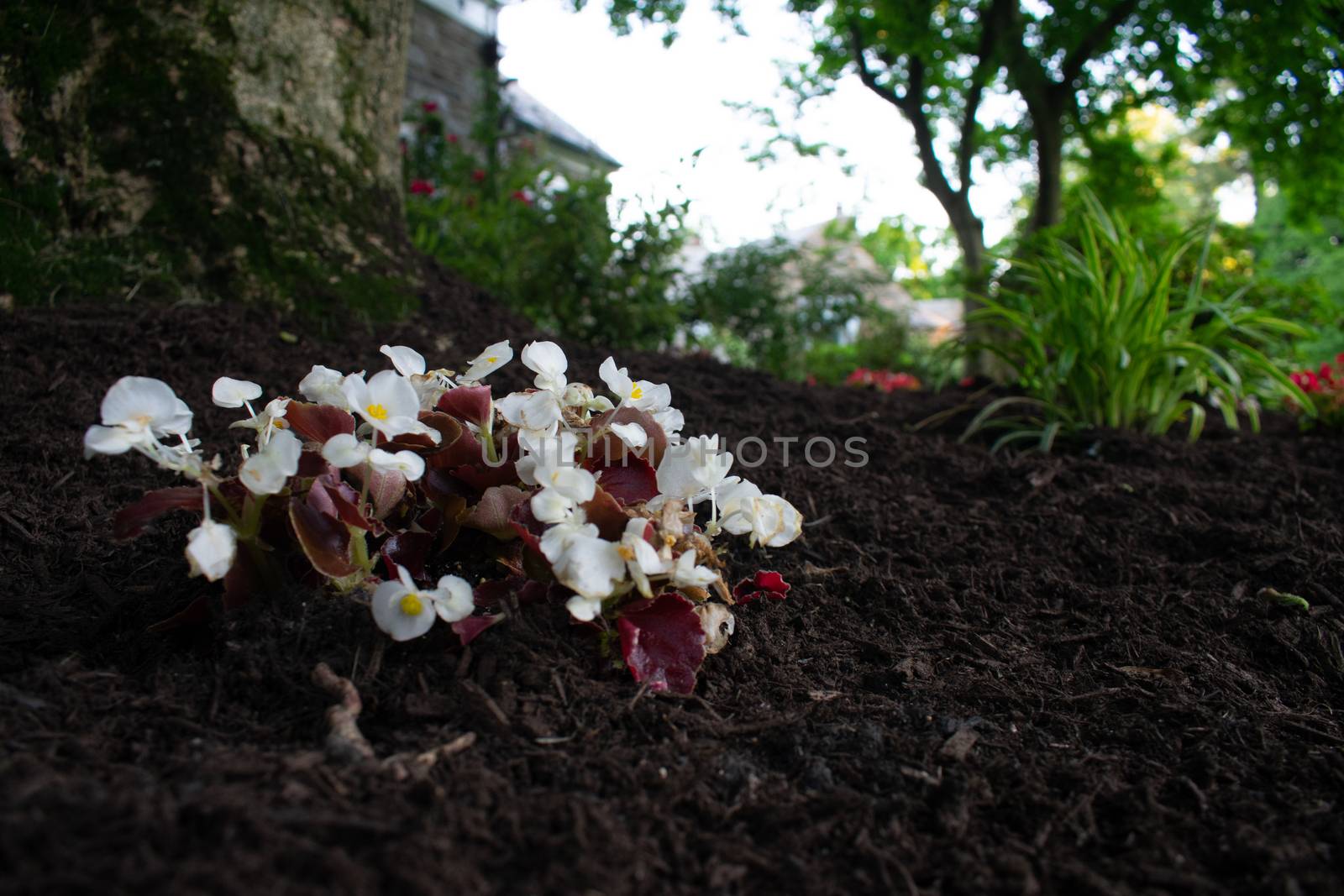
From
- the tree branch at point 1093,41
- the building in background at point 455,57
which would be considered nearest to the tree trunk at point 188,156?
the tree branch at point 1093,41

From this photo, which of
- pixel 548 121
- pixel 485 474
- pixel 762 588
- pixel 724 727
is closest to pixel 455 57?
pixel 548 121

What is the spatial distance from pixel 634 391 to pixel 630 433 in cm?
13

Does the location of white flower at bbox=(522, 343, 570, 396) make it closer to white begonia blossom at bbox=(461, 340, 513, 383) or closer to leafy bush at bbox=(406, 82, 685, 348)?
white begonia blossom at bbox=(461, 340, 513, 383)

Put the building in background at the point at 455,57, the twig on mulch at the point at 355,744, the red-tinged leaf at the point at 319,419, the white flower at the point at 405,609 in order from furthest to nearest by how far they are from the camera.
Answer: the building in background at the point at 455,57
the red-tinged leaf at the point at 319,419
the white flower at the point at 405,609
the twig on mulch at the point at 355,744

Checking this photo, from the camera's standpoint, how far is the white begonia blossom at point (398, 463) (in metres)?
1.06

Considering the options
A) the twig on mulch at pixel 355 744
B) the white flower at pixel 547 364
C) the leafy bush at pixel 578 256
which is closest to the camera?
the twig on mulch at pixel 355 744

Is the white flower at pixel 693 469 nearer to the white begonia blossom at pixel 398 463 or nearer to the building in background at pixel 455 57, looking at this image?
the white begonia blossom at pixel 398 463

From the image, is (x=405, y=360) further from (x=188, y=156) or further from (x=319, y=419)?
(x=188, y=156)

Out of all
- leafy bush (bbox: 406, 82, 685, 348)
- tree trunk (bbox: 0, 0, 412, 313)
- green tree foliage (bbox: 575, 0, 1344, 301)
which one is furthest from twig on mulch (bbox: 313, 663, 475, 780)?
green tree foliage (bbox: 575, 0, 1344, 301)

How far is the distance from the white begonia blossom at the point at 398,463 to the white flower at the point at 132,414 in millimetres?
235

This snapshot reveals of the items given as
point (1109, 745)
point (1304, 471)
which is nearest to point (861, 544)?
point (1109, 745)

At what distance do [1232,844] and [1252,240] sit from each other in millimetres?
5410

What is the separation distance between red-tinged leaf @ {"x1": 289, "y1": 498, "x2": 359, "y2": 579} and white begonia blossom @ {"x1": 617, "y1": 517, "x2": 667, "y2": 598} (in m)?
0.38

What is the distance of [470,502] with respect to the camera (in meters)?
1.33
